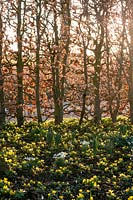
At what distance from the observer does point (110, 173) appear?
8328 mm

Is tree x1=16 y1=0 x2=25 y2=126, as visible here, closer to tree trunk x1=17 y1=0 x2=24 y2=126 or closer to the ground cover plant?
tree trunk x1=17 y1=0 x2=24 y2=126

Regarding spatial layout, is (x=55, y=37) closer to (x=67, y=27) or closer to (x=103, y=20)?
(x=67, y=27)

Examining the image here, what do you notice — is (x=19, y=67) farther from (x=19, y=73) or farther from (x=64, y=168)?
(x=64, y=168)

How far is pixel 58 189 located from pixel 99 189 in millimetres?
718

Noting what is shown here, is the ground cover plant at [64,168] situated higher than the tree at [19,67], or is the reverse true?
the tree at [19,67]

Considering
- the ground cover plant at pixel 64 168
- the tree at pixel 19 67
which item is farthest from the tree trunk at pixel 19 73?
the ground cover plant at pixel 64 168

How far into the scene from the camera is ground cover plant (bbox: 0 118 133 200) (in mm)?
7030

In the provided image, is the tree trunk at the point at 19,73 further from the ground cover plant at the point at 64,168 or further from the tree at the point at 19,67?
the ground cover plant at the point at 64,168

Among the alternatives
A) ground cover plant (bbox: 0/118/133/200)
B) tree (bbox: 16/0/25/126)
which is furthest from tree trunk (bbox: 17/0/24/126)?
ground cover plant (bbox: 0/118/133/200)

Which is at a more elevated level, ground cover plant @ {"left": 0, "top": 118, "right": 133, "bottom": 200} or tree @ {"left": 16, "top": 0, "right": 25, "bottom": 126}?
tree @ {"left": 16, "top": 0, "right": 25, "bottom": 126}

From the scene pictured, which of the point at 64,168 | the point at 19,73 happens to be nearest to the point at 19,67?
the point at 19,73

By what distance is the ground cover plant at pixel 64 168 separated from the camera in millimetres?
7030

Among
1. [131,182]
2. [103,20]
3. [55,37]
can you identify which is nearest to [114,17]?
[103,20]

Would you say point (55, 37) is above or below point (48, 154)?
above
